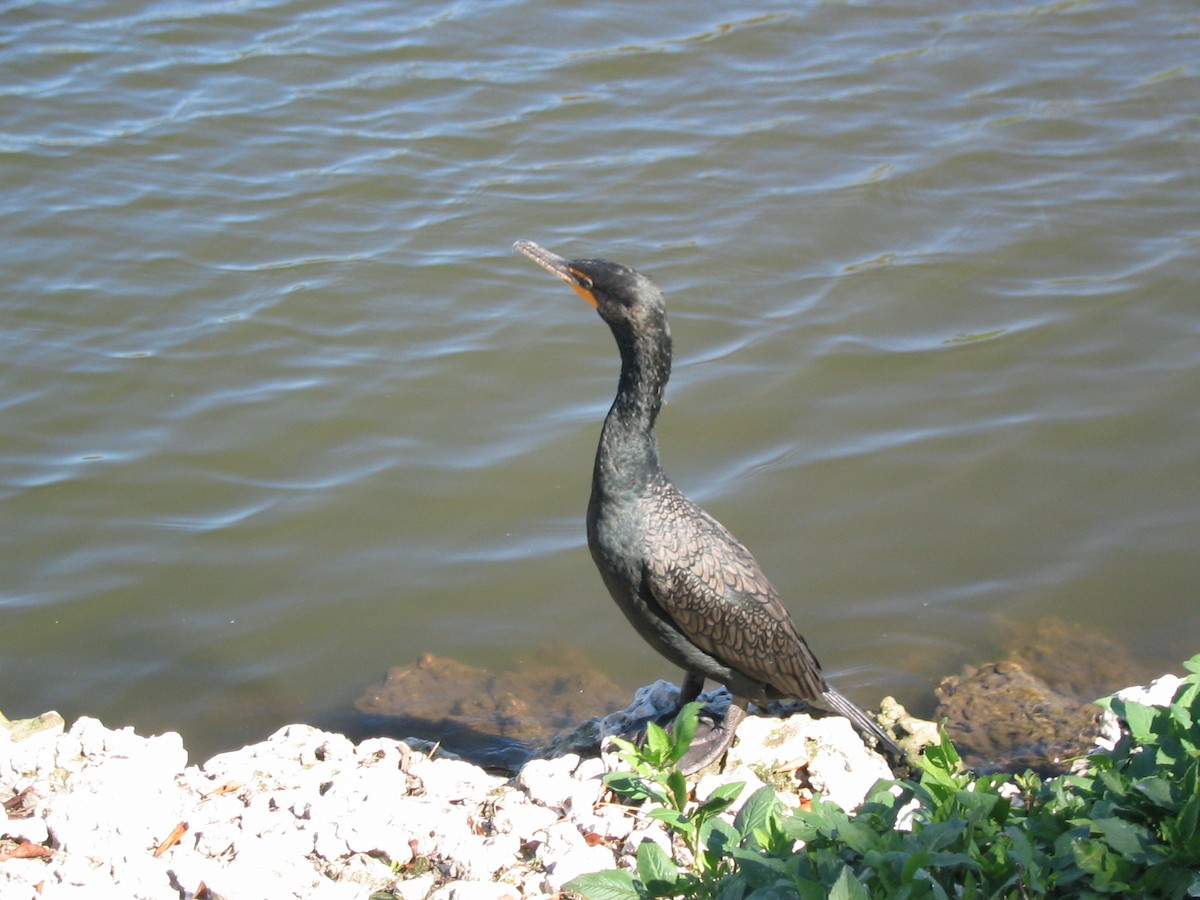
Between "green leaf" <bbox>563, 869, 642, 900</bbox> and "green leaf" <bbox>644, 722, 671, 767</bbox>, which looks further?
"green leaf" <bbox>644, 722, 671, 767</bbox>

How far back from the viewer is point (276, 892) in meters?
3.05

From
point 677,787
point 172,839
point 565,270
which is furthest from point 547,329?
point 677,787

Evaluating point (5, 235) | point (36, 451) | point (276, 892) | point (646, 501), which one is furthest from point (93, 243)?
point (276, 892)

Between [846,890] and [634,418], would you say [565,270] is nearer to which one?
[634,418]

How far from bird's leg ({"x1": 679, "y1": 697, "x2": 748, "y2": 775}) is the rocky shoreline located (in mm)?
44

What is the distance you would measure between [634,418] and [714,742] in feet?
3.37

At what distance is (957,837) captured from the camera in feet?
8.52

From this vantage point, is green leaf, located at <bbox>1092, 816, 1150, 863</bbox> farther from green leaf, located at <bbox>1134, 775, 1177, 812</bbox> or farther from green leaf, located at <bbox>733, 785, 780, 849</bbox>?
green leaf, located at <bbox>733, 785, 780, 849</bbox>

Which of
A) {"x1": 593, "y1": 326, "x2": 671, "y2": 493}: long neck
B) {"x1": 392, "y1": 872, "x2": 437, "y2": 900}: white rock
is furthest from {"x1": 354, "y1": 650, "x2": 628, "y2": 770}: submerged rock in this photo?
{"x1": 392, "y1": 872, "x2": 437, "y2": 900}: white rock

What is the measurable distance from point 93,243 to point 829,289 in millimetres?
4603

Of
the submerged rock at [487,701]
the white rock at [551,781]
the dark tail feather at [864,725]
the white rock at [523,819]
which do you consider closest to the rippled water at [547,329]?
the submerged rock at [487,701]

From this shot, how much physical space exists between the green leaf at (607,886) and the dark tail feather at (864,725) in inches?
59.4

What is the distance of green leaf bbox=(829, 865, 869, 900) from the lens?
228cm

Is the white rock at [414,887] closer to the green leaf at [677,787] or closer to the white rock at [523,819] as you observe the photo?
the white rock at [523,819]
